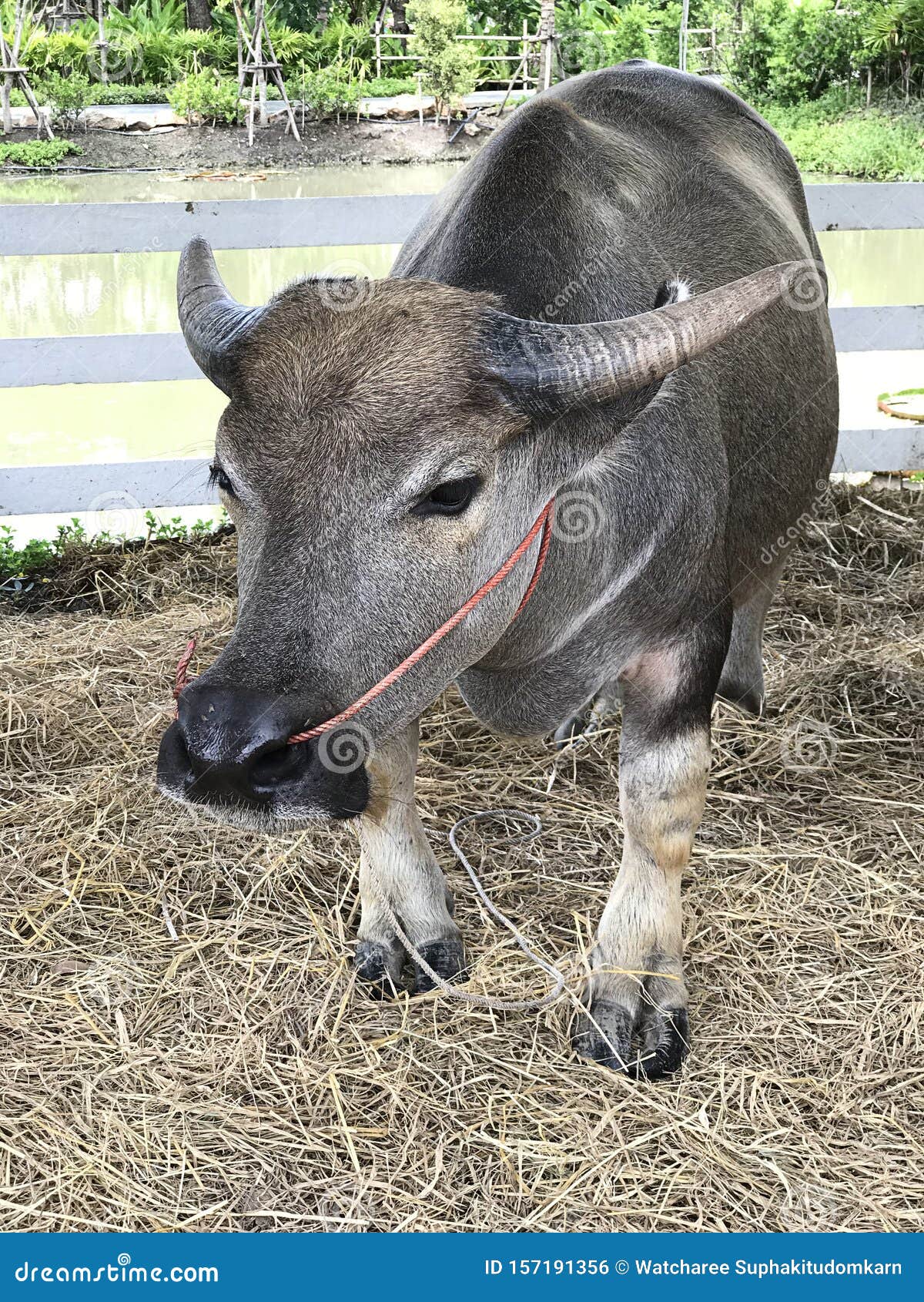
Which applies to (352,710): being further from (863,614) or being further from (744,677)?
(863,614)

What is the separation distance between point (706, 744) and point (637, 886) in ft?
1.17

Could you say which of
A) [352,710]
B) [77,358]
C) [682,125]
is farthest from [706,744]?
[77,358]

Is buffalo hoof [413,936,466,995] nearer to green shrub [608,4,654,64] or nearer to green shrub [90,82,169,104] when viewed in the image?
green shrub [608,4,654,64]

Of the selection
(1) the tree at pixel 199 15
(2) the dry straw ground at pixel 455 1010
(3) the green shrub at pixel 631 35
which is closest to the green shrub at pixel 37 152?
(1) the tree at pixel 199 15

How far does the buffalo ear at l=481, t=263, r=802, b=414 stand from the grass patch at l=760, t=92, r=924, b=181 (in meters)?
15.1

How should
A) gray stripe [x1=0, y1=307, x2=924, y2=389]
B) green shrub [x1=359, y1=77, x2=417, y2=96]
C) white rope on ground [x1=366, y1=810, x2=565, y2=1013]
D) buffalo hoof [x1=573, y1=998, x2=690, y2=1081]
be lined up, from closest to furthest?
buffalo hoof [x1=573, y1=998, x2=690, y2=1081] < white rope on ground [x1=366, y1=810, x2=565, y2=1013] < gray stripe [x1=0, y1=307, x2=924, y2=389] < green shrub [x1=359, y1=77, x2=417, y2=96]

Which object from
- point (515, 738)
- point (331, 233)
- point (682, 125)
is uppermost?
point (682, 125)

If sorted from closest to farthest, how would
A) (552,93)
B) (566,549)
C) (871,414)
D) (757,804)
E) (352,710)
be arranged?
(352,710) < (566,549) < (552,93) < (757,804) < (871,414)

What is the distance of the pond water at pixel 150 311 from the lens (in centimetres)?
721

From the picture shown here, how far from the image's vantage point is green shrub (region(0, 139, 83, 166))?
15227 mm

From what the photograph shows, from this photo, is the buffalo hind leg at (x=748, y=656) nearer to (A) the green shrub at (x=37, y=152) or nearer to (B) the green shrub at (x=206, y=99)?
(A) the green shrub at (x=37, y=152)

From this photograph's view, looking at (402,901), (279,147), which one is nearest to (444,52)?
(279,147)

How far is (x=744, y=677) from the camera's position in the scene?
388 centimetres

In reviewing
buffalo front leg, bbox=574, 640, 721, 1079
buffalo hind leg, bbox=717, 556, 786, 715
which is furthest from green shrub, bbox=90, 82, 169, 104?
buffalo front leg, bbox=574, 640, 721, 1079
